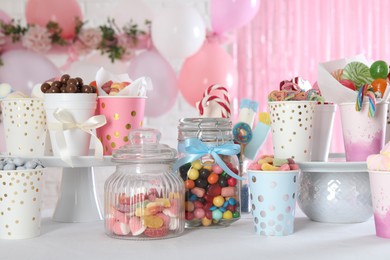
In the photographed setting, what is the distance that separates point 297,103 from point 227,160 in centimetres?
18

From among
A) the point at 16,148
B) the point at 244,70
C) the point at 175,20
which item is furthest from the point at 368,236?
the point at 244,70

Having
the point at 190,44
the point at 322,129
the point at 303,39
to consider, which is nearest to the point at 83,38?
the point at 190,44

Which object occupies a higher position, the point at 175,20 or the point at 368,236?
the point at 175,20

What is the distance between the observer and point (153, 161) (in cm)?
117

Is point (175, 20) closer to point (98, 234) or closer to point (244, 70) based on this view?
point (244, 70)

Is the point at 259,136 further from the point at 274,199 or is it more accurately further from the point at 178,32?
the point at 178,32

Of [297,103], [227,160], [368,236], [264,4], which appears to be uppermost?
[264,4]

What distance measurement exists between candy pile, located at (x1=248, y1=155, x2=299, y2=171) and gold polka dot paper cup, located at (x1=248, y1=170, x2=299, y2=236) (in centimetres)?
1

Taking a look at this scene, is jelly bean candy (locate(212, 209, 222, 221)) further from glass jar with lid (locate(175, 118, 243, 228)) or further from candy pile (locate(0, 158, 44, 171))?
candy pile (locate(0, 158, 44, 171))

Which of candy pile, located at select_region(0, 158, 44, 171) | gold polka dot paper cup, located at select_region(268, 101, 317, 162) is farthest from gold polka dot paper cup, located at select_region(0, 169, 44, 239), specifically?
gold polka dot paper cup, located at select_region(268, 101, 317, 162)

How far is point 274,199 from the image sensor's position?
3.84 feet

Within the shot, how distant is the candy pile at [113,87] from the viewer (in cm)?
135

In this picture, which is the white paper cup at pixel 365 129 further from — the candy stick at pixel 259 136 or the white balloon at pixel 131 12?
the white balloon at pixel 131 12

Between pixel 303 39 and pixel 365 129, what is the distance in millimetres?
2384
